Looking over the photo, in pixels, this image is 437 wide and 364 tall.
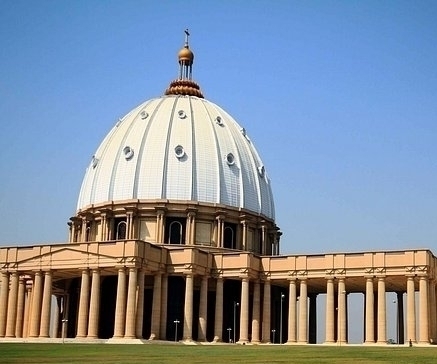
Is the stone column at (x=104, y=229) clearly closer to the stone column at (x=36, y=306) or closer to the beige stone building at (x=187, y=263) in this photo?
the beige stone building at (x=187, y=263)

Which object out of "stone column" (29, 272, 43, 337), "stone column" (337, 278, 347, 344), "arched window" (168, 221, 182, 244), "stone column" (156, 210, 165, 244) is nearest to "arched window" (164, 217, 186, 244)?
"arched window" (168, 221, 182, 244)

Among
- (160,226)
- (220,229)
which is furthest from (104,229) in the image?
(220,229)

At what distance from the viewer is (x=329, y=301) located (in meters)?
93.8

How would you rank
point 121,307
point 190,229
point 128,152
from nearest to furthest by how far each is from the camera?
point 121,307 → point 190,229 → point 128,152

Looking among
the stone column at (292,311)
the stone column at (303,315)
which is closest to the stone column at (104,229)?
the stone column at (292,311)

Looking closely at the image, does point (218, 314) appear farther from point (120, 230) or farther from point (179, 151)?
point (179, 151)

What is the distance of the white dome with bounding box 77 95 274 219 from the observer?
109 meters

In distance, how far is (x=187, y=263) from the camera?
309ft

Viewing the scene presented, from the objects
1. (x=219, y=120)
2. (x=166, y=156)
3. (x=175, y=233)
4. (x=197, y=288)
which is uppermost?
(x=219, y=120)

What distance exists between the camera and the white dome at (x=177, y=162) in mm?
108750

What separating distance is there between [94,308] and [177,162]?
2876cm

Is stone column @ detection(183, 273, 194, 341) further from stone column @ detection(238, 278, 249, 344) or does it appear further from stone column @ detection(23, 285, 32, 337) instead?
stone column @ detection(23, 285, 32, 337)

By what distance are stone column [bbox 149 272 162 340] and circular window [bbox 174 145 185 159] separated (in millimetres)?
21698

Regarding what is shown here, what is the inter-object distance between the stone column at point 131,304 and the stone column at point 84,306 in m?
4.91
